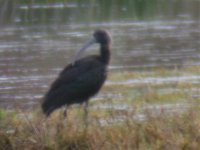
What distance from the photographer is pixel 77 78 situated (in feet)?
29.6

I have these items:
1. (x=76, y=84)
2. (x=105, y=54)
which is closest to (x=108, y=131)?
(x=76, y=84)

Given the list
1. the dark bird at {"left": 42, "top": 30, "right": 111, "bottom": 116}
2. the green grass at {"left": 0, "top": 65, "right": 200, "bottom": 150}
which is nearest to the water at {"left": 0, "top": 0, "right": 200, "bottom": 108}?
the dark bird at {"left": 42, "top": 30, "right": 111, "bottom": 116}

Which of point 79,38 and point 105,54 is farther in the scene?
point 79,38

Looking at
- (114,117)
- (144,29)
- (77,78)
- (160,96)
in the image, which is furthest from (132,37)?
(114,117)

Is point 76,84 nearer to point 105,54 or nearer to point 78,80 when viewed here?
point 78,80

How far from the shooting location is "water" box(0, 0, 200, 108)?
1332cm

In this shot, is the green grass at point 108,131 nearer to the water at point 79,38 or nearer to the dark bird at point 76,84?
the dark bird at point 76,84

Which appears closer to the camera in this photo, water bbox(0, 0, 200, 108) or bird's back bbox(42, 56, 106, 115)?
bird's back bbox(42, 56, 106, 115)

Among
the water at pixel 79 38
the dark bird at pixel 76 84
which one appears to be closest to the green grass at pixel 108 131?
the dark bird at pixel 76 84

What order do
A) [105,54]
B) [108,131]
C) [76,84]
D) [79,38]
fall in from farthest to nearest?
[79,38] → [105,54] → [76,84] → [108,131]

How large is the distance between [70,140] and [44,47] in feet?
31.2

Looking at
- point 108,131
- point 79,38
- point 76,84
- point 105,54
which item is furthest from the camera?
point 79,38

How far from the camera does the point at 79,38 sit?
1784 cm

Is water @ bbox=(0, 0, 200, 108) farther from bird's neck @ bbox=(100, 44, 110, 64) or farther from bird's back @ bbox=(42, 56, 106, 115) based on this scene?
bird's neck @ bbox=(100, 44, 110, 64)
